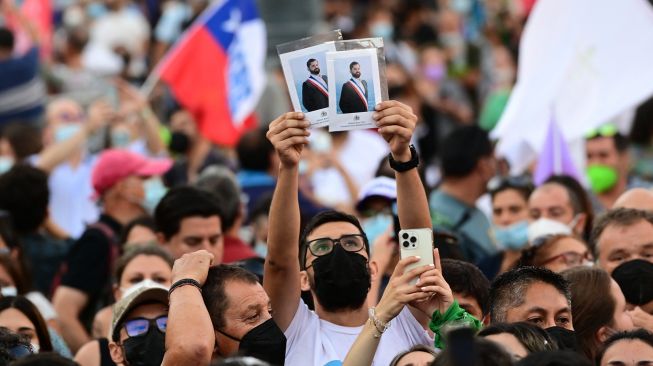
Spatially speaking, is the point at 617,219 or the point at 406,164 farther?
the point at 617,219

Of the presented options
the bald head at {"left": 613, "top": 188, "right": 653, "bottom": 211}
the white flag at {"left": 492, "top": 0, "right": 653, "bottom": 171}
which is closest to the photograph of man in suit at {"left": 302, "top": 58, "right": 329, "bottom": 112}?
the bald head at {"left": 613, "top": 188, "right": 653, "bottom": 211}

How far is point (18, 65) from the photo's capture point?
43.7 ft

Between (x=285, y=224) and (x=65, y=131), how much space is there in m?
6.58

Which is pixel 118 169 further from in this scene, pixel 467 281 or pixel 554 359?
pixel 554 359

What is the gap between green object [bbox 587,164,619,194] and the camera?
1170 cm

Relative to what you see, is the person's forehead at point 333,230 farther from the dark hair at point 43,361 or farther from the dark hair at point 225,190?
the dark hair at point 225,190

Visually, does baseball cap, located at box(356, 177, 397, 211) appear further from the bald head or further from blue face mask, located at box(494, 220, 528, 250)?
the bald head

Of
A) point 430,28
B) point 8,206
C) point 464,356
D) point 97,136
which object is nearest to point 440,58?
point 430,28

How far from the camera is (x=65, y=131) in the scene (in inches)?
516

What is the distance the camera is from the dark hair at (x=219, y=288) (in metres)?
6.79

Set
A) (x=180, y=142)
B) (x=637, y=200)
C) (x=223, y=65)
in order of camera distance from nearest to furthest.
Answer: (x=637, y=200) < (x=223, y=65) < (x=180, y=142)

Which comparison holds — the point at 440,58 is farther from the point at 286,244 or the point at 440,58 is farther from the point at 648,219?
the point at 286,244

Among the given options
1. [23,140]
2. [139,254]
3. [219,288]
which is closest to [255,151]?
[23,140]

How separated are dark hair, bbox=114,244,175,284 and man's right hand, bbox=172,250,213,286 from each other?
5.16 ft
